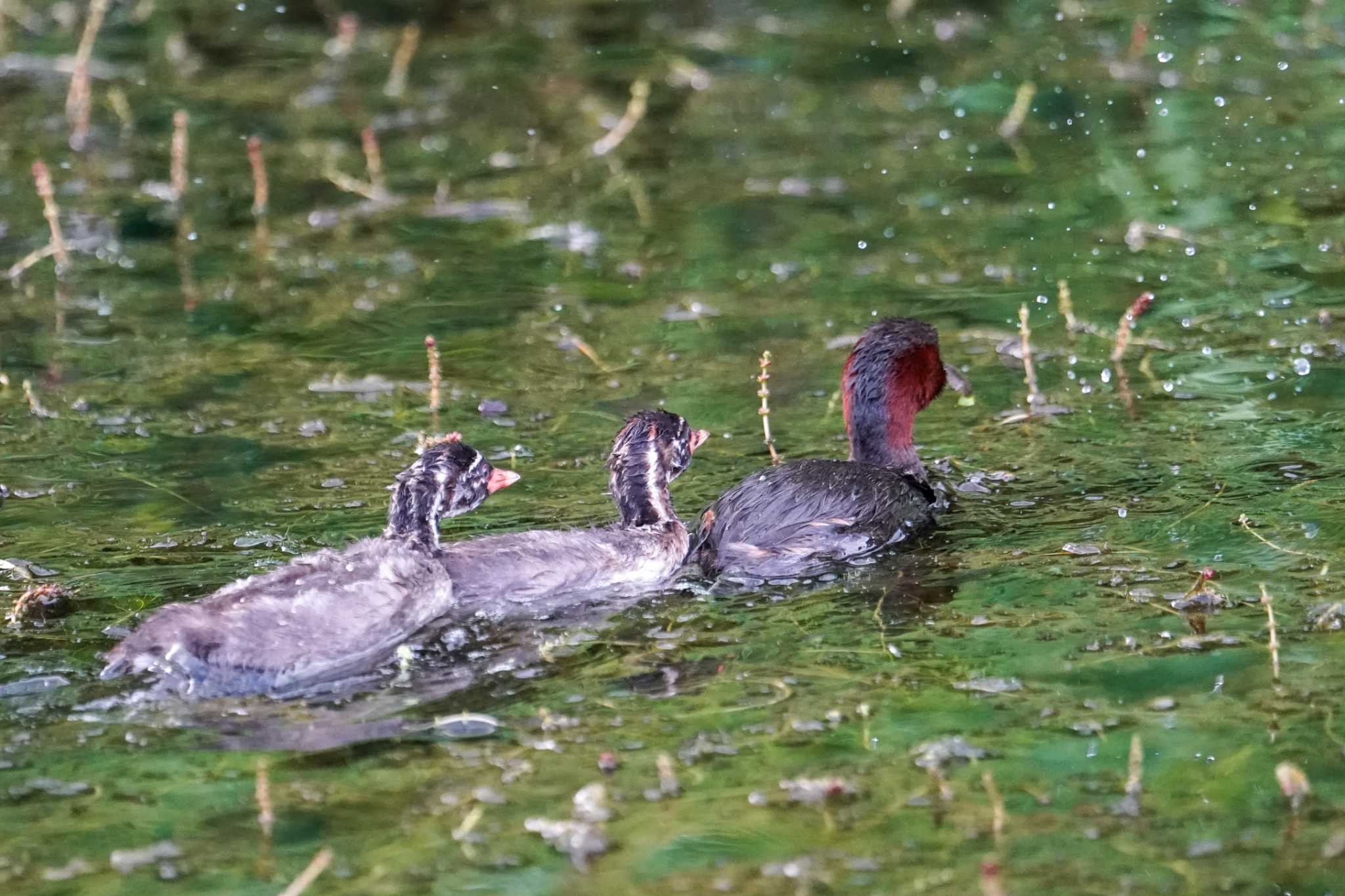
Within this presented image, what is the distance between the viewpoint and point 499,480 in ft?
22.1

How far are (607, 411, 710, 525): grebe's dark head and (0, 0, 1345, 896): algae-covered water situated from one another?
1.11 feet

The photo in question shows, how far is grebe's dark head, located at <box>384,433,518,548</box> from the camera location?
6.28m

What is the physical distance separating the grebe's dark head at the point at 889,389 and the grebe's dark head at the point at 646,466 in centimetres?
86

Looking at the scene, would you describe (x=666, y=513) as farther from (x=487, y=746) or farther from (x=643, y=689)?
(x=487, y=746)

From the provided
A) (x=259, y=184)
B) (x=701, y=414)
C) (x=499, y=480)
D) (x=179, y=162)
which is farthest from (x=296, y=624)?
(x=179, y=162)

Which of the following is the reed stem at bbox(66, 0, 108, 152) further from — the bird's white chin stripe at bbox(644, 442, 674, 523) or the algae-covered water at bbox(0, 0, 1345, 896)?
the bird's white chin stripe at bbox(644, 442, 674, 523)

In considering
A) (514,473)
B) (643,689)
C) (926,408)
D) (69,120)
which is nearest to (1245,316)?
(926,408)

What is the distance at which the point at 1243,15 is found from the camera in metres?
13.7

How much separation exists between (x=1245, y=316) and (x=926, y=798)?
15.9ft

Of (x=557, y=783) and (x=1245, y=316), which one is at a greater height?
(x=1245, y=316)

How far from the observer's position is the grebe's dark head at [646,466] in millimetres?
6719

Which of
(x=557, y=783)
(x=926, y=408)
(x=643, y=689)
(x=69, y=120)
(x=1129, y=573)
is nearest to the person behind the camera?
(x=557, y=783)

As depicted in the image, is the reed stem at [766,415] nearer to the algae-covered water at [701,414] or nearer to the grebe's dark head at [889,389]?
the algae-covered water at [701,414]

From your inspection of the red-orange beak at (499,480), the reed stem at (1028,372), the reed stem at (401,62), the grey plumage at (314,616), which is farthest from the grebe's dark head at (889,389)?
the reed stem at (401,62)
